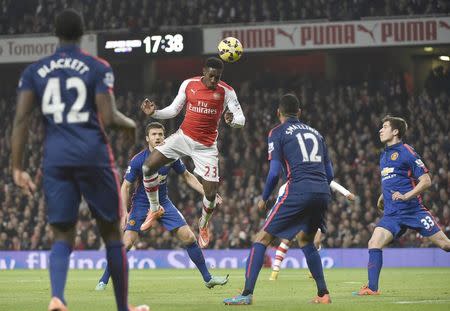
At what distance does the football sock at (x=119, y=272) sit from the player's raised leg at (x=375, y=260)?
5.13 m

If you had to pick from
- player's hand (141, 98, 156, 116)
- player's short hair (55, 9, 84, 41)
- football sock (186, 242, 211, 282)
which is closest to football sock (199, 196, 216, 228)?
football sock (186, 242, 211, 282)

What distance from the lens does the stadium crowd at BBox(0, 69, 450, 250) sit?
27.8 metres

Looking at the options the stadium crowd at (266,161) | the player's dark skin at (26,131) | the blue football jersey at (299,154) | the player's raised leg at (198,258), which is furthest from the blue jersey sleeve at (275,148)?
the stadium crowd at (266,161)

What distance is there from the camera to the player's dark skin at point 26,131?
748cm

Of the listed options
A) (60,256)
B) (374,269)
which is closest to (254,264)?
(374,269)

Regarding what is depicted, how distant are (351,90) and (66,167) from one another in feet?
89.8

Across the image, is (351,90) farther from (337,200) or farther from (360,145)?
(337,200)

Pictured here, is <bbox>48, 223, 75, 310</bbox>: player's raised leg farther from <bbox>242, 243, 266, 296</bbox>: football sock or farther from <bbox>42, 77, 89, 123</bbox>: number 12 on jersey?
<bbox>242, 243, 266, 296</bbox>: football sock

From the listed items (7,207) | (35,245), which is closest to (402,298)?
(35,245)

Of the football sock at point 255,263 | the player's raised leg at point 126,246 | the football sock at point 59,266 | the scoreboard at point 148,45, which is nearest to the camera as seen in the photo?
the football sock at point 59,266

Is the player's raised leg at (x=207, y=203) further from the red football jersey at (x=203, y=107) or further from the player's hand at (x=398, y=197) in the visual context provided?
the player's hand at (x=398, y=197)

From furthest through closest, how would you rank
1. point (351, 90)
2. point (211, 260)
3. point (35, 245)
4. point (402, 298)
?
point (351, 90) → point (35, 245) → point (211, 260) → point (402, 298)

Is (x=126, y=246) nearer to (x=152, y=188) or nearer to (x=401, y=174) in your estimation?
(x=152, y=188)

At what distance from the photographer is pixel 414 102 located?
3269cm
